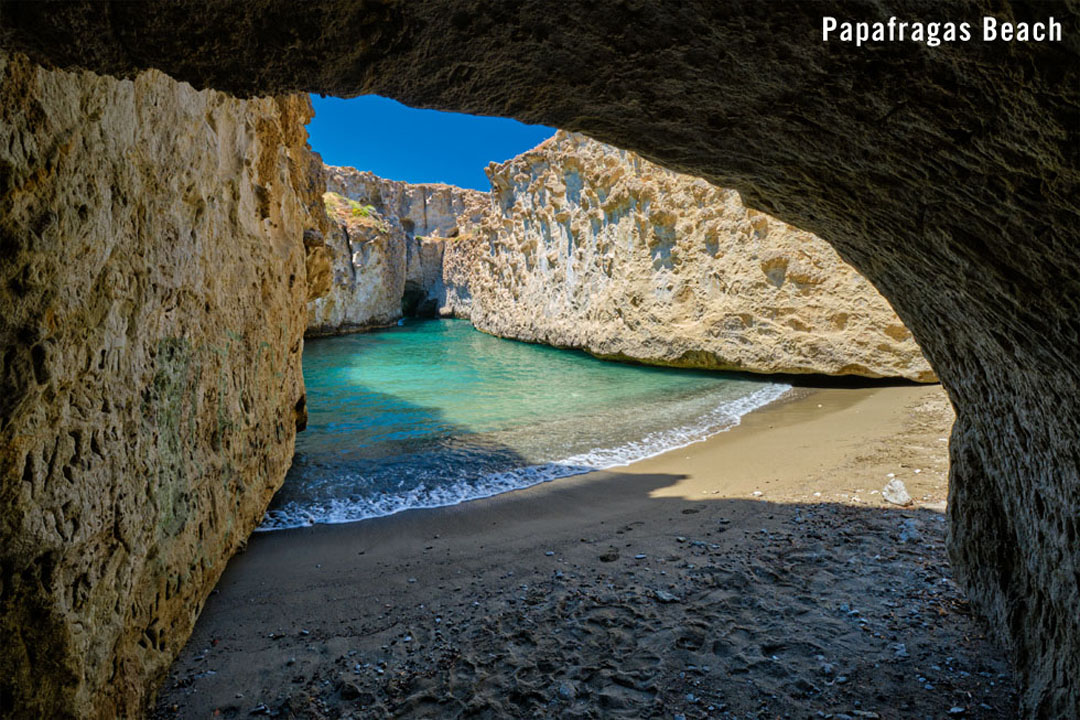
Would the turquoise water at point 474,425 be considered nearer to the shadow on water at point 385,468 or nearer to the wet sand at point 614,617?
the shadow on water at point 385,468

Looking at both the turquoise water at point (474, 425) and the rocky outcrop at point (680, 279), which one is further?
the rocky outcrop at point (680, 279)

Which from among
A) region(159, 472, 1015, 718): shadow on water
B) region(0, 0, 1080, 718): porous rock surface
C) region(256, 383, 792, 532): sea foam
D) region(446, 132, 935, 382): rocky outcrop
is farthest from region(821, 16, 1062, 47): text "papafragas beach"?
region(446, 132, 935, 382): rocky outcrop

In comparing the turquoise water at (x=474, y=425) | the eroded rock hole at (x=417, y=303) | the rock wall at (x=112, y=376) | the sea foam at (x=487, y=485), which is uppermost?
the eroded rock hole at (x=417, y=303)

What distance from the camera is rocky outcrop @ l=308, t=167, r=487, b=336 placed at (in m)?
33.9

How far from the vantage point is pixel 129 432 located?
2.60 m

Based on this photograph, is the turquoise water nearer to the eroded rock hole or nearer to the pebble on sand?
the pebble on sand

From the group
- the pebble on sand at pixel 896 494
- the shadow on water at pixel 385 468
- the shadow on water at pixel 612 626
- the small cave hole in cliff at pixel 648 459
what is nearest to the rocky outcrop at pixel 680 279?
the small cave hole in cliff at pixel 648 459

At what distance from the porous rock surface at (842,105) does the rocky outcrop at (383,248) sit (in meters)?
23.9

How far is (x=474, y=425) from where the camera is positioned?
33.5 feet

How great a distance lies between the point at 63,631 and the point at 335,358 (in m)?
20.6

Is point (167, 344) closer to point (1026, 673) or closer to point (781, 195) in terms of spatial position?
point (781, 195)

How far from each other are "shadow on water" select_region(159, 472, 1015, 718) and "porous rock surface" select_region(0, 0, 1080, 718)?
72 cm

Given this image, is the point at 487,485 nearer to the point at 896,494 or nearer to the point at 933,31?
the point at 896,494

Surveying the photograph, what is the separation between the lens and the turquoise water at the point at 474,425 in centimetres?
672
